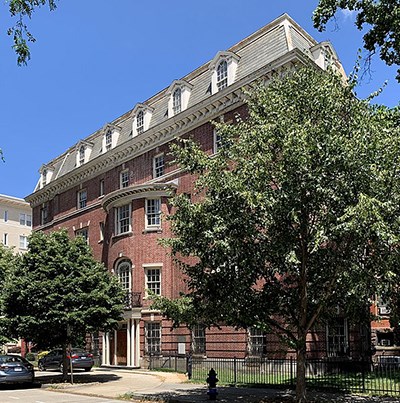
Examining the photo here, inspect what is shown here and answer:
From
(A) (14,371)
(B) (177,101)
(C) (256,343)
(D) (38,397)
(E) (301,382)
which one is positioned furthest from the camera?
(B) (177,101)

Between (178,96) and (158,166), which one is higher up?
(178,96)

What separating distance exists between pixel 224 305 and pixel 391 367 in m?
9.15

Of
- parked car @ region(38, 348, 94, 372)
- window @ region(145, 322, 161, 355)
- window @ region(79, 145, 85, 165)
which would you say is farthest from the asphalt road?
window @ region(79, 145, 85, 165)

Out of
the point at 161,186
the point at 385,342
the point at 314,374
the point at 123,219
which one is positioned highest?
the point at 161,186

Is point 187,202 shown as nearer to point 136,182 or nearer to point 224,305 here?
point 224,305

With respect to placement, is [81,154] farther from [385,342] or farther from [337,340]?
[337,340]

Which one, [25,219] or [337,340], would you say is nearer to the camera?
[337,340]

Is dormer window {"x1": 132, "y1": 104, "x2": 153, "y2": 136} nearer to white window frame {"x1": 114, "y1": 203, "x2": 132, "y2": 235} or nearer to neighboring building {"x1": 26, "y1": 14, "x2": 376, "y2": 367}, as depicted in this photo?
neighboring building {"x1": 26, "y1": 14, "x2": 376, "y2": 367}

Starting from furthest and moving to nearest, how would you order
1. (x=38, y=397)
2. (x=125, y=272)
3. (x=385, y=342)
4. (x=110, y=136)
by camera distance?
(x=110, y=136) → (x=125, y=272) → (x=385, y=342) → (x=38, y=397)

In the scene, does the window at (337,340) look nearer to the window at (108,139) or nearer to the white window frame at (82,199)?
the window at (108,139)

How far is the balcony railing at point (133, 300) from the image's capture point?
113 feet

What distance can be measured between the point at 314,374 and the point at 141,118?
23162 mm

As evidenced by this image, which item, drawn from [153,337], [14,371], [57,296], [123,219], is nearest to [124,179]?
[123,219]

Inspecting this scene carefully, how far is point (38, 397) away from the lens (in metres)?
20.5
